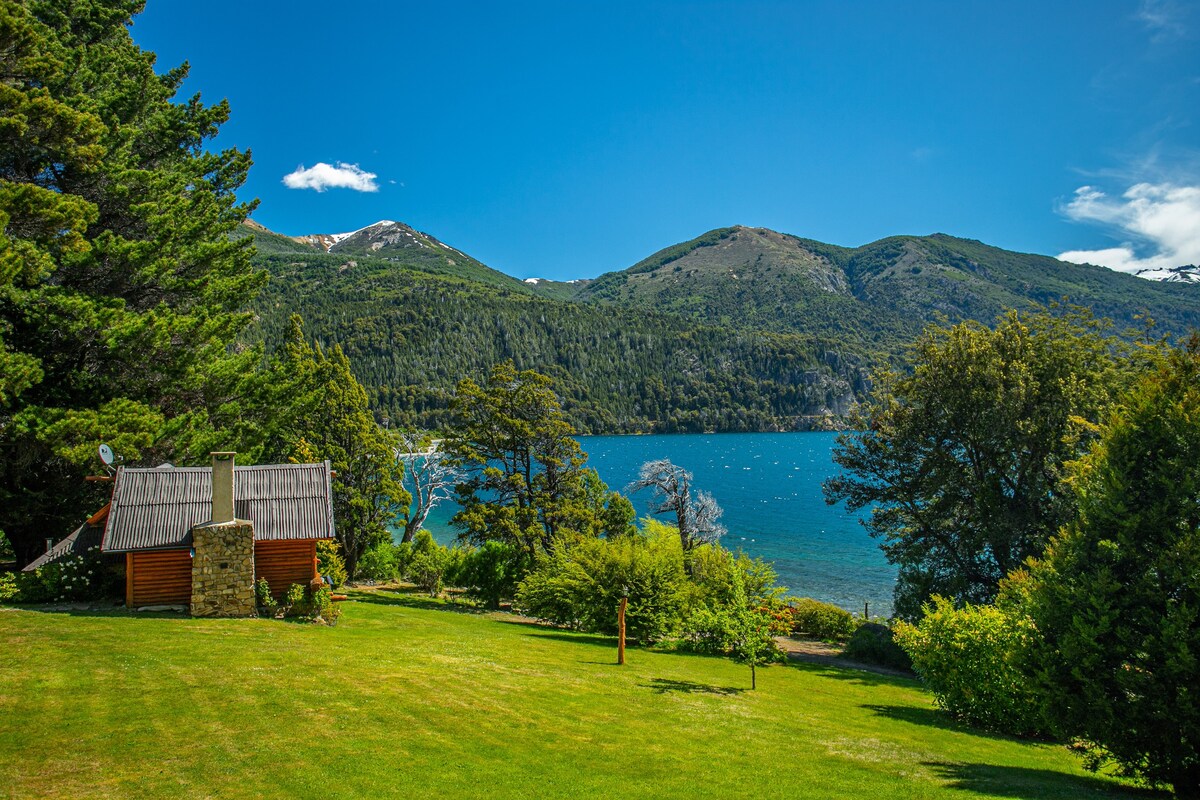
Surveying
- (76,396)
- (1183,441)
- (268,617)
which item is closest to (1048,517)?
(1183,441)

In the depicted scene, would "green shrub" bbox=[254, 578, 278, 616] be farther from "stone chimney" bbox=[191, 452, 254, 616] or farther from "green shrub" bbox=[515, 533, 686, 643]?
"green shrub" bbox=[515, 533, 686, 643]

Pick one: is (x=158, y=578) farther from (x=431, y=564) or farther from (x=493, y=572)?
(x=431, y=564)

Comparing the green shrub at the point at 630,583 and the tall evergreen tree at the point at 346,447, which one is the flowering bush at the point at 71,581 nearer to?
the tall evergreen tree at the point at 346,447

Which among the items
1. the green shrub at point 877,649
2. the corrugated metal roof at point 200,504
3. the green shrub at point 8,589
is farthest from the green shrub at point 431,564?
the green shrub at point 877,649

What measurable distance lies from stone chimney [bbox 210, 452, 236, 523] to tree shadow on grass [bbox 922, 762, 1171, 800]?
1592 centimetres

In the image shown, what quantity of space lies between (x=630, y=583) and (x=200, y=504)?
13213 mm

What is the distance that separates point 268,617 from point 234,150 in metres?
19.7

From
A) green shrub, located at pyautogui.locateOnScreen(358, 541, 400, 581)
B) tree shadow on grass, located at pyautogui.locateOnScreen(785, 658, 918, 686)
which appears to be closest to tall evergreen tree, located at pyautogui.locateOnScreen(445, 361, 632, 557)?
tree shadow on grass, located at pyautogui.locateOnScreen(785, 658, 918, 686)

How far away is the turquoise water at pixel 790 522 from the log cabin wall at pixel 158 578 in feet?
69.2

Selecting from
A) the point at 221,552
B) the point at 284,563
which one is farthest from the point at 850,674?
the point at 221,552

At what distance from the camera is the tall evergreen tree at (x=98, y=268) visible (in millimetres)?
17000

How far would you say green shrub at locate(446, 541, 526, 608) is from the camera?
30.2m

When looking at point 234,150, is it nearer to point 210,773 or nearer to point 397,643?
point 397,643

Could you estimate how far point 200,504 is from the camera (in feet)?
55.7
